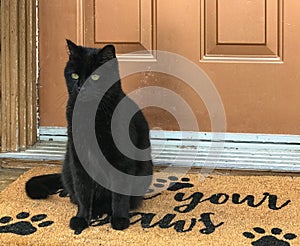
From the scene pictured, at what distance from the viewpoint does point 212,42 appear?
176cm

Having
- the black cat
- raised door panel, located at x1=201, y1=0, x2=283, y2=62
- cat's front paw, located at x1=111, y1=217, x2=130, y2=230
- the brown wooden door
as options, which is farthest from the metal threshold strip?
cat's front paw, located at x1=111, y1=217, x2=130, y2=230

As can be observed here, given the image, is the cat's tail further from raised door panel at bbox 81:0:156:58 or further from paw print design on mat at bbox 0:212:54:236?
raised door panel at bbox 81:0:156:58

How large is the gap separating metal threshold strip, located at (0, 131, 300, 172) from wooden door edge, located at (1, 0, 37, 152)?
7 cm

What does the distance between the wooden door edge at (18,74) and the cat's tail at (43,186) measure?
0.36 meters

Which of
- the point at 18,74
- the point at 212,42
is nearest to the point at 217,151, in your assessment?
the point at 212,42

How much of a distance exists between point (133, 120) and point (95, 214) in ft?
0.86

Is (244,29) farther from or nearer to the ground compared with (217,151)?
farther from the ground

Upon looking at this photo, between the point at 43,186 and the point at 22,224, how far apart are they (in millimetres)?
206

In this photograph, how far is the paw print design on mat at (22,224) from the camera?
1226 millimetres

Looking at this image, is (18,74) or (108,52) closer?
(108,52)

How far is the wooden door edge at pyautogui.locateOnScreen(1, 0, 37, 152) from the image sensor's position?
1729mm

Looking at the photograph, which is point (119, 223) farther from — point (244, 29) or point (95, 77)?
point (244, 29)

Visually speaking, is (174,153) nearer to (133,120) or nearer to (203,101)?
(203,101)

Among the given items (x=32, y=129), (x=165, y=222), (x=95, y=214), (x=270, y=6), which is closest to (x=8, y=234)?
(x=95, y=214)
